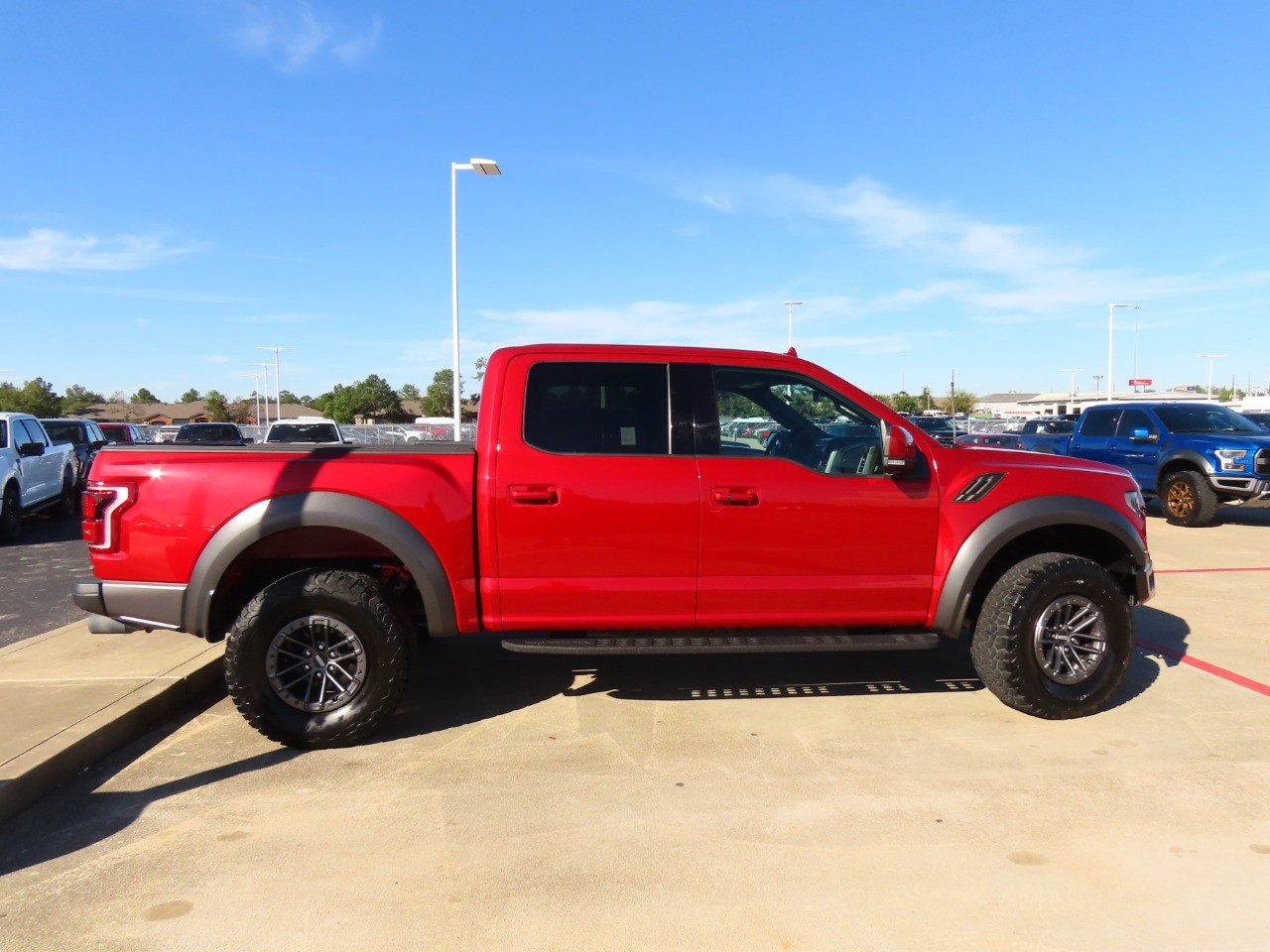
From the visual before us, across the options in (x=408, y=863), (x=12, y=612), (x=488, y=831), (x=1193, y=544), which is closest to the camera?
(x=408, y=863)

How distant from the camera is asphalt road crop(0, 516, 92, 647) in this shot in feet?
23.4

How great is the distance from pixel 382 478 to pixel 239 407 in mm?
111236

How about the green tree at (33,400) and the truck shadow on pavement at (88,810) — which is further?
the green tree at (33,400)

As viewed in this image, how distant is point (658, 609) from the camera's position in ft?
14.9

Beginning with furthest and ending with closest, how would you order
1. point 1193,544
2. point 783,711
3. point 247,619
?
point 1193,544, point 783,711, point 247,619

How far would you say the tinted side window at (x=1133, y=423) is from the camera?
13.3m

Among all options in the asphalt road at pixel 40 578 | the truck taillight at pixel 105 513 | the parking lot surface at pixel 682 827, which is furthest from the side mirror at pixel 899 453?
the asphalt road at pixel 40 578

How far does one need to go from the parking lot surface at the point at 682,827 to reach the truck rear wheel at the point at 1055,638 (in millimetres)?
173

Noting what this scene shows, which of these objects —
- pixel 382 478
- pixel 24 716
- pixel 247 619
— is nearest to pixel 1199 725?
pixel 382 478

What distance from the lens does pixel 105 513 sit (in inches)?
169

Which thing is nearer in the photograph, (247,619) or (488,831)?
(488,831)

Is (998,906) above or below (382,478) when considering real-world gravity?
below

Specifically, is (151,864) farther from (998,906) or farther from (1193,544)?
(1193,544)

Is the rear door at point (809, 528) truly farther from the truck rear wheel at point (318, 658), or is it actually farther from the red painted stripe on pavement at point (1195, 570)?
the red painted stripe on pavement at point (1195, 570)
